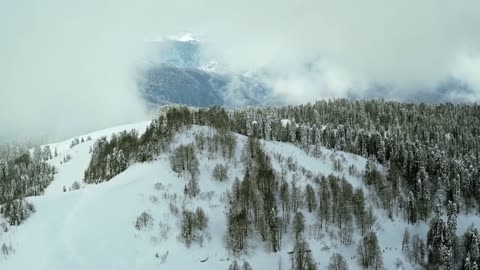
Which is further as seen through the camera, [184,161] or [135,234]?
[184,161]

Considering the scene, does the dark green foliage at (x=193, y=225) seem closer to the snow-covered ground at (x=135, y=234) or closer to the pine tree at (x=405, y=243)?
the snow-covered ground at (x=135, y=234)

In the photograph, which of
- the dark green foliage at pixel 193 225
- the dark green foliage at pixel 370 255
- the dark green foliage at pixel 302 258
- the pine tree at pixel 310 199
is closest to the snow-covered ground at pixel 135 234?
the dark green foliage at pixel 193 225

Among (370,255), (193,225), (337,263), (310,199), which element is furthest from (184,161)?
(370,255)

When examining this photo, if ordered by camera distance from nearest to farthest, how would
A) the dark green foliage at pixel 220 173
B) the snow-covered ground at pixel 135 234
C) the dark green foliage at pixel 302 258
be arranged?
the snow-covered ground at pixel 135 234, the dark green foliage at pixel 302 258, the dark green foliage at pixel 220 173

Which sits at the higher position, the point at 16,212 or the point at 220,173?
the point at 220,173

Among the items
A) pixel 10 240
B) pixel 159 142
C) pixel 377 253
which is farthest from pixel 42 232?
pixel 377 253

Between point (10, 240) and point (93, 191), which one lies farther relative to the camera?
point (93, 191)

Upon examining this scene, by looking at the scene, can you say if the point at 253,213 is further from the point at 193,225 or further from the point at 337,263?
the point at 337,263

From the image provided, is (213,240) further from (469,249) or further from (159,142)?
(469,249)

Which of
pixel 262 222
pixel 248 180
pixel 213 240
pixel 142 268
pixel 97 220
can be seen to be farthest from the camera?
pixel 248 180
